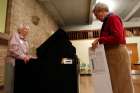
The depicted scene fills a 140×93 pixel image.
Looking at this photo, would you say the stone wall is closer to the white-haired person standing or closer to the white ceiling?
the white ceiling

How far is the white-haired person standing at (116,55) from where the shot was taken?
1963mm

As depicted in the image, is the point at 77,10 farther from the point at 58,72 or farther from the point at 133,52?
the point at 58,72

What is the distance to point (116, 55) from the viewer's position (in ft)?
6.53

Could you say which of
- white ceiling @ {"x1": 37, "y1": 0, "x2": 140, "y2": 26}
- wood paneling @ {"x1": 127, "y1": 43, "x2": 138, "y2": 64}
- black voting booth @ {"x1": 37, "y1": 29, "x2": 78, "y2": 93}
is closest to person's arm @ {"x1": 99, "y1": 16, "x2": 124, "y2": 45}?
black voting booth @ {"x1": 37, "y1": 29, "x2": 78, "y2": 93}

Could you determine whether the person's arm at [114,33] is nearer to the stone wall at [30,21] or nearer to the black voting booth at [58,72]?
the black voting booth at [58,72]

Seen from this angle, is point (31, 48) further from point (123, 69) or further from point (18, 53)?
point (123, 69)

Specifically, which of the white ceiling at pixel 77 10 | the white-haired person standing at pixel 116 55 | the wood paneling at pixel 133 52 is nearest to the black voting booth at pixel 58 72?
the white-haired person standing at pixel 116 55

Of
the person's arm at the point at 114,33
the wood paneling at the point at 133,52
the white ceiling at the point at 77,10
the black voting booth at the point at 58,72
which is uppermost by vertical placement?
the white ceiling at the point at 77,10

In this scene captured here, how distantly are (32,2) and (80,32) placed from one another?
172 inches

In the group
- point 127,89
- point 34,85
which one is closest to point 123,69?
point 127,89

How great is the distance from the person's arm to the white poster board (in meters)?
0.08

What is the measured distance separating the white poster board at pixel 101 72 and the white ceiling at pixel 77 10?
14.7 ft

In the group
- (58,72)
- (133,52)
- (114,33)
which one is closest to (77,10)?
(133,52)

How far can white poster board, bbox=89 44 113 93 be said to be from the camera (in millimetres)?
1966
